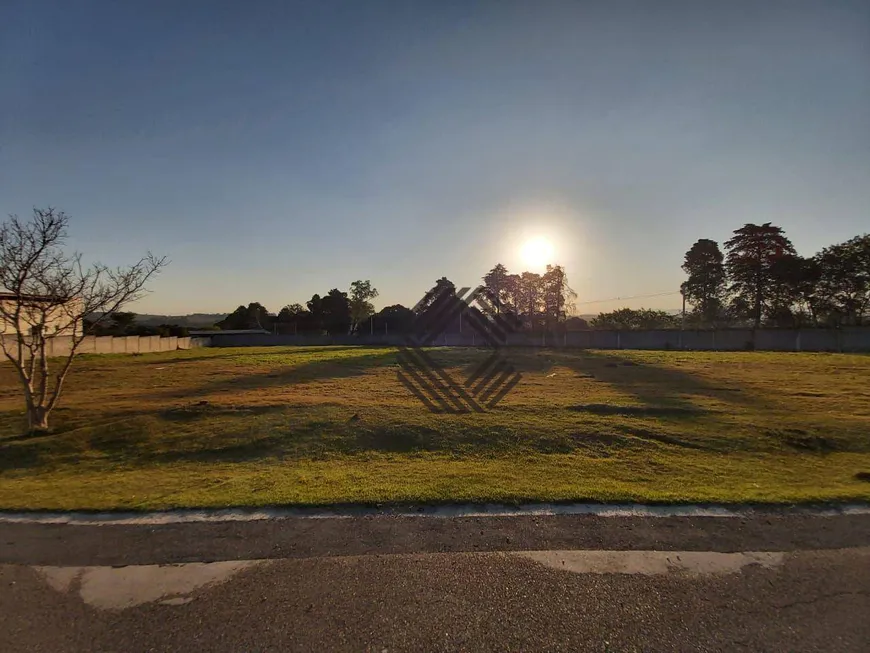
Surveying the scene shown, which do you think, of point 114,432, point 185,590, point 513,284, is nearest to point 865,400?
point 185,590

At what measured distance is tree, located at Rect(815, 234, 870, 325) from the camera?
44594 millimetres

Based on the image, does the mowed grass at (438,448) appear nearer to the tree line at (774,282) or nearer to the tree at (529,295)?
the tree line at (774,282)

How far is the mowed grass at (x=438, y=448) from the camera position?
605 centimetres

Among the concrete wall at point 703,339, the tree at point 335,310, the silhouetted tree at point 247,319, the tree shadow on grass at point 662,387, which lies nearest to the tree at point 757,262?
the concrete wall at point 703,339

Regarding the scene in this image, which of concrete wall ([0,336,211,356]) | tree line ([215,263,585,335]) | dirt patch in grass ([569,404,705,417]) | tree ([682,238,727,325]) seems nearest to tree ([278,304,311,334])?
tree line ([215,263,585,335])

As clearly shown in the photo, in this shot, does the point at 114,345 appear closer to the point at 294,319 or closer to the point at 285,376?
Result: the point at 285,376

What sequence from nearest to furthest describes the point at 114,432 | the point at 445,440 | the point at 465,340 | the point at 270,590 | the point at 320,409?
the point at 270,590
the point at 445,440
the point at 114,432
the point at 320,409
the point at 465,340

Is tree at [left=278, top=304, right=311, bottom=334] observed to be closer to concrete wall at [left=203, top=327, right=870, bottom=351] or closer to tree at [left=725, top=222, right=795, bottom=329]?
concrete wall at [left=203, top=327, right=870, bottom=351]

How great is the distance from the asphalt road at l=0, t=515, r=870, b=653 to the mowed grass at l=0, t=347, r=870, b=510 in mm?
891

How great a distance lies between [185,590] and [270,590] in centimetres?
71

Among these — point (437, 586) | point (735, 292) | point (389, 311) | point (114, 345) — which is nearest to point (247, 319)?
point (389, 311)

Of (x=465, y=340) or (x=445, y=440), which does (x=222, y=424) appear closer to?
(x=445, y=440)

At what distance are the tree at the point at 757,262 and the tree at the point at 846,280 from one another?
3.66 m

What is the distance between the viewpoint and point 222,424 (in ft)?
33.5
